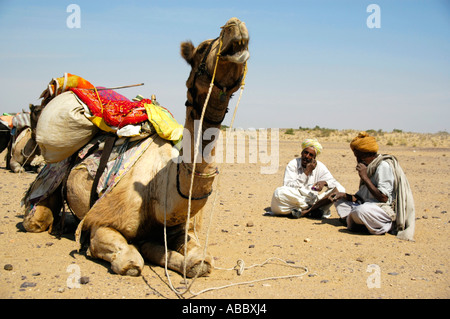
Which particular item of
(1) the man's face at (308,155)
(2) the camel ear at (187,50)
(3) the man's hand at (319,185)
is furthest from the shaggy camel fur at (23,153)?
(2) the camel ear at (187,50)

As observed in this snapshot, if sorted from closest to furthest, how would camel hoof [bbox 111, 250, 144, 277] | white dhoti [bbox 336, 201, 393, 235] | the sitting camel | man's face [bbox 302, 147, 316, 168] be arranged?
the sitting camel < camel hoof [bbox 111, 250, 144, 277] < white dhoti [bbox 336, 201, 393, 235] < man's face [bbox 302, 147, 316, 168]

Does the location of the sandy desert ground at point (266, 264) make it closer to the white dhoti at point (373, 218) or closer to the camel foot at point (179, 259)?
the camel foot at point (179, 259)

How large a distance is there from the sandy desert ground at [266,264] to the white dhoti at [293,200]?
213 millimetres

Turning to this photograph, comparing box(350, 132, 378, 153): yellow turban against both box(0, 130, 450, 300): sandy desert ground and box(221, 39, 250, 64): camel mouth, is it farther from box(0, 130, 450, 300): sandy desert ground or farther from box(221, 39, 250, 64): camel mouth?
box(221, 39, 250, 64): camel mouth

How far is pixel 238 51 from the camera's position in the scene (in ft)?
10.4

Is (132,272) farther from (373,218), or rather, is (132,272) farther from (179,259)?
(373,218)

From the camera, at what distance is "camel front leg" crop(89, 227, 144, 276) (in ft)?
15.0

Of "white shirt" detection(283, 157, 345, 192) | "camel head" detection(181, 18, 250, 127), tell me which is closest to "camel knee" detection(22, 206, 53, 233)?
"camel head" detection(181, 18, 250, 127)

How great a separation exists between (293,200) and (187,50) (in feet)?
15.6

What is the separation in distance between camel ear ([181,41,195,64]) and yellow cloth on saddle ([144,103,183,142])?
4.89 feet

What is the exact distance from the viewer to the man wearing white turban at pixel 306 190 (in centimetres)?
794

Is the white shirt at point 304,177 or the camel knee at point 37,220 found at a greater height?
the white shirt at point 304,177

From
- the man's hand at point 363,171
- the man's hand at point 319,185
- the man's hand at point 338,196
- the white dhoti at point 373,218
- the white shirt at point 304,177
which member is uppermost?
the man's hand at point 363,171

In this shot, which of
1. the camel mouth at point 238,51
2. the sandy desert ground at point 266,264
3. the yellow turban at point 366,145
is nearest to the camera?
the camel mouth at point 238,51
